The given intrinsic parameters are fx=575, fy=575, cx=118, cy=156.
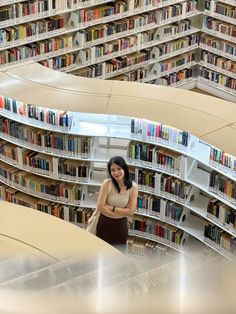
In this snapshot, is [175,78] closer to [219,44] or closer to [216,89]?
[216,89]

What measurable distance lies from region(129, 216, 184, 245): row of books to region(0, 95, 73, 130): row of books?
1.18 meters

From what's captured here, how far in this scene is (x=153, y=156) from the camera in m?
5.03

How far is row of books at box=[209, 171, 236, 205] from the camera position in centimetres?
461

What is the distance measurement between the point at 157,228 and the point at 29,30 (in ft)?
11.8

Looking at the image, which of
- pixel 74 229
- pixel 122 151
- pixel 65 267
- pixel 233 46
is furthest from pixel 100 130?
pixel 233 46

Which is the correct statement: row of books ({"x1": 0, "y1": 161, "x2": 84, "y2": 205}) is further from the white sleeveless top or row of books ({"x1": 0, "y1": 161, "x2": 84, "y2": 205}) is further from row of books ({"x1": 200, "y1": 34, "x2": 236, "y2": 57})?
row of books ({"x1": 200, "y1": 34, "x2": 236, "y2": 57})

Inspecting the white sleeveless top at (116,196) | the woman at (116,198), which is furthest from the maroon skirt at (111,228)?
the white sleeveless top at (116,196)

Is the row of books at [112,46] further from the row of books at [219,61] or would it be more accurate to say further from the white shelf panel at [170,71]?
the row of books at [219,61]

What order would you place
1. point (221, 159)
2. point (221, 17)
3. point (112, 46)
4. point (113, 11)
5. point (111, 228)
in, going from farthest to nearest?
point (221, 17) < point (112, 46) < point (113, 11) < point (221, 159) < point (111, 228)

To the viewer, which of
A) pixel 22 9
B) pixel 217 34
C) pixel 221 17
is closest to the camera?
pixel 22 9

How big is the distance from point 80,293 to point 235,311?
0.16 metres

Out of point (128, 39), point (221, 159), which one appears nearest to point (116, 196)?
point (221, 159)

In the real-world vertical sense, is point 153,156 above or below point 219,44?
above

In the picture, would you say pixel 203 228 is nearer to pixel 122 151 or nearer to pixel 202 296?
pixel 122 151
